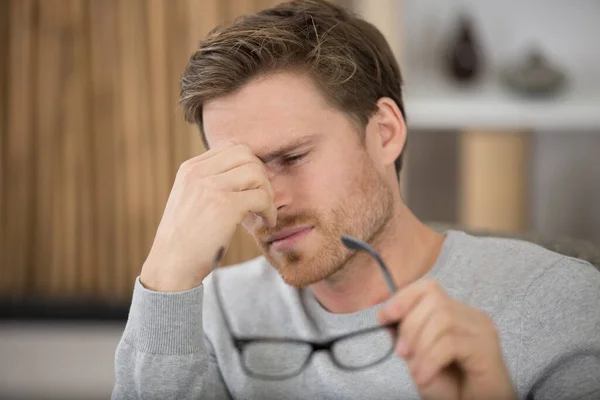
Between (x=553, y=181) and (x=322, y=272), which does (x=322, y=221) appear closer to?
(x=322, y=272)

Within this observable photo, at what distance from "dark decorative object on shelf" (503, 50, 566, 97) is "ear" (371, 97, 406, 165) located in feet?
4.44

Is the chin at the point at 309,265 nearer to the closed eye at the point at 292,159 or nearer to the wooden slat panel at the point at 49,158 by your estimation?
the closed eye at the point at 292,159

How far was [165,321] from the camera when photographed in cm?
109

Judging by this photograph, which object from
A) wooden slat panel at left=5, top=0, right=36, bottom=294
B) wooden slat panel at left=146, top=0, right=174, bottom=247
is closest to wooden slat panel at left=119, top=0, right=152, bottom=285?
wooden slat panel at left=146, top=0, right=174, bottom=247

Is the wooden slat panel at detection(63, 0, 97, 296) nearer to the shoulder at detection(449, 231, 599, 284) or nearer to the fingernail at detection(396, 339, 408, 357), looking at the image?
the shoulder at detection(449, 231, 599, 284)

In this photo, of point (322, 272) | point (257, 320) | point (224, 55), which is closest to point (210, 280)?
point (257, 320)

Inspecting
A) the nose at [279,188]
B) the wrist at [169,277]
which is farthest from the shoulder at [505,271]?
the wrist at [169,277]

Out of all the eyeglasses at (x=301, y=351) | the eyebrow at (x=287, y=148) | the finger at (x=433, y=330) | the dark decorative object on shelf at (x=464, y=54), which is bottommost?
the eyeglasses at (x=301, y=351)

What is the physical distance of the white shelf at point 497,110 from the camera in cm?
254

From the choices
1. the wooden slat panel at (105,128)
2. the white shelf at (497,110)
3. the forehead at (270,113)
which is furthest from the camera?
the wooden slat panel at (105,128)

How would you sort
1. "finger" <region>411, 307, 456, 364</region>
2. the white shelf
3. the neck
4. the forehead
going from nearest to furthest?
"finger" <region>411, 307, 456, 364</region>, the forehead, the neck, the white shelf

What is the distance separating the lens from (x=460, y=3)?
2777mm

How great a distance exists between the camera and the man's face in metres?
1.20

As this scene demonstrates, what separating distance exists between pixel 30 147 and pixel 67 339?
2.42 feet
